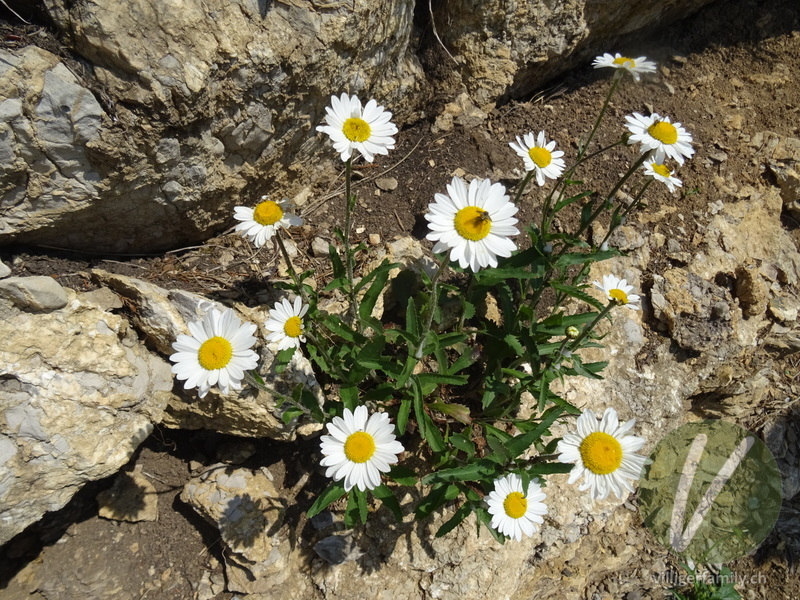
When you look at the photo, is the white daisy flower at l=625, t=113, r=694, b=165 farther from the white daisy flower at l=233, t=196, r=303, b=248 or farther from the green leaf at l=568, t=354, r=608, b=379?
the white daisy flower at l=233, t=196, r=303, b=248

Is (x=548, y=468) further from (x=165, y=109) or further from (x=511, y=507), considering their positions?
(x=165, y=109)

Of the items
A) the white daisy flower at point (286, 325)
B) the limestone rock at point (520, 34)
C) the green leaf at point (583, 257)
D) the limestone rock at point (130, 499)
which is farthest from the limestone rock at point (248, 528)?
the limestone rock at point (520, 34)

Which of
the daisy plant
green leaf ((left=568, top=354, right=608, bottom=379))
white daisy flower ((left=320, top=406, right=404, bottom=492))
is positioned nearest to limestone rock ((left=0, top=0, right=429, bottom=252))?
the daisy plant

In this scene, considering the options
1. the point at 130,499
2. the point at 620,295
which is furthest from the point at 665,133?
the point at 130,499

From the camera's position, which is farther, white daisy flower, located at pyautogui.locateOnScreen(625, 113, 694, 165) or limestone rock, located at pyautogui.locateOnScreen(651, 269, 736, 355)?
limestone rock, located at pyautogui.locateOnScreen(651, 269, 736, 355)

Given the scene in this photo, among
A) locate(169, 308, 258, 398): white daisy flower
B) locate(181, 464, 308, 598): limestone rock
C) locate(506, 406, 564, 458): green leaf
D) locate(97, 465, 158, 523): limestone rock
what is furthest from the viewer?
locate(97, 465, 158, 523): limestone rock
